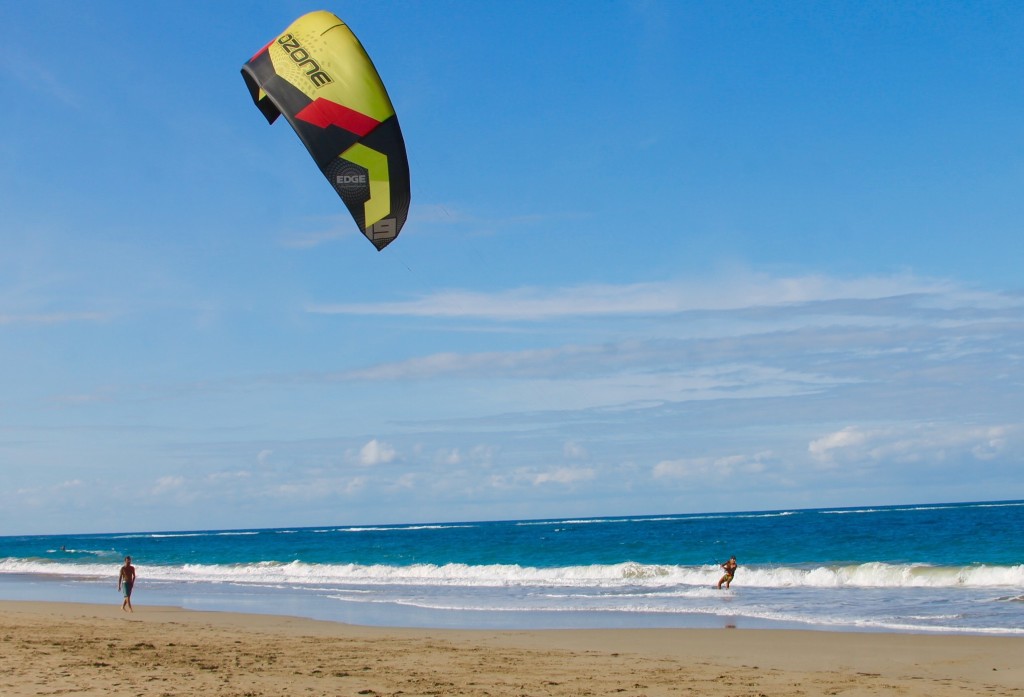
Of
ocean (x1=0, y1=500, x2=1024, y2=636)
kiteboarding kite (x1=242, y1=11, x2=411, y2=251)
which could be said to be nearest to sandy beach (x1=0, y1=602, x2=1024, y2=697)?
ocean (x1=0, y1=500, x2=1024, y2=636)

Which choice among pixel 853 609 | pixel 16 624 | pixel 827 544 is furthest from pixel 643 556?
pixel 16 624

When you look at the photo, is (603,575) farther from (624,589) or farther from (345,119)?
(345,119)

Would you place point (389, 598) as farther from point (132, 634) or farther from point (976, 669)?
point (976, 669)

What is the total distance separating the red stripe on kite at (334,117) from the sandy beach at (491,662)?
508 centimetres

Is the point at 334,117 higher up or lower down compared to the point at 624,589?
higher up

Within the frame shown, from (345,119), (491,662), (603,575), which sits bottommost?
(491,662)

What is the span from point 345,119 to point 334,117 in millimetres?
85

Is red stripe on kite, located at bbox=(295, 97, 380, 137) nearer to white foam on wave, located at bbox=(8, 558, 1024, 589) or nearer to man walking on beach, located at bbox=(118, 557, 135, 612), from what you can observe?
man walking on beach, located at bbox=(118, 557, 135, 612)

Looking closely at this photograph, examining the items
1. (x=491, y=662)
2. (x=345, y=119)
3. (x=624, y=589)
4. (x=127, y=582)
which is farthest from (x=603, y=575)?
(x=345, y=119)

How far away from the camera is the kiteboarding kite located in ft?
25.4

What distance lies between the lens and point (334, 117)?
7.76 m

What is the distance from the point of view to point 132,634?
1436cm

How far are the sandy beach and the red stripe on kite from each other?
5.08m

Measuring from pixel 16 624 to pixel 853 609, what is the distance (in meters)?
13.6
